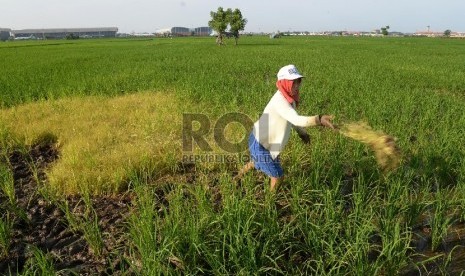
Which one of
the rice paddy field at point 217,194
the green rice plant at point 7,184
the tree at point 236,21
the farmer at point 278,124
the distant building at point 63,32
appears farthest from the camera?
the distant building at point 63,32

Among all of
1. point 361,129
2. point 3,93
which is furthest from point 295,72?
point 3,93

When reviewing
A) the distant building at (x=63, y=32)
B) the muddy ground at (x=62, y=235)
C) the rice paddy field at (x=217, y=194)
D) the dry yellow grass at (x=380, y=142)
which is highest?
the distant building at (x=63, y=32)

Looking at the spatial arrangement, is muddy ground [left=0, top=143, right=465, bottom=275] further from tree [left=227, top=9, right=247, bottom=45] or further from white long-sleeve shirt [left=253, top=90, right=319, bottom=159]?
tree [left=227, top=9, right=247, bottom=45]

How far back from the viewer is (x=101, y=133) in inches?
191

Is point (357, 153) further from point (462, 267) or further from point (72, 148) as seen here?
point (72, 148)

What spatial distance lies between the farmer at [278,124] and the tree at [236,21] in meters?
37.7

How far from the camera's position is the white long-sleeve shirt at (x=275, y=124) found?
278 centimetres

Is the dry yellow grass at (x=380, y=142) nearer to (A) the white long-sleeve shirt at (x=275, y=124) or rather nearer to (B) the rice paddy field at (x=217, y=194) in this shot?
(B) the rice paddy field at (x=217, y=194)

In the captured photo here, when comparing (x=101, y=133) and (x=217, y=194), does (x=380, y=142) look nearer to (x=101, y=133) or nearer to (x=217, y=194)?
(x=217, y=194)

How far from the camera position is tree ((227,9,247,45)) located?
3931 cm

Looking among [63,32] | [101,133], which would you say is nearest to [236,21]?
[101,133]

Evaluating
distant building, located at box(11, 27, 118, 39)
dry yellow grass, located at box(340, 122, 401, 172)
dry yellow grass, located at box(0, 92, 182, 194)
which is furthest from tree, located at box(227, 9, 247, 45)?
distant building, located at box(11, 27, 118, 39)

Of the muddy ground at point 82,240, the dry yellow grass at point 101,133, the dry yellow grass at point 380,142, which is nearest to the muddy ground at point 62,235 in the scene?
the muddy ground at point 82,240

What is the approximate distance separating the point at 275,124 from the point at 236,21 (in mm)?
38713
